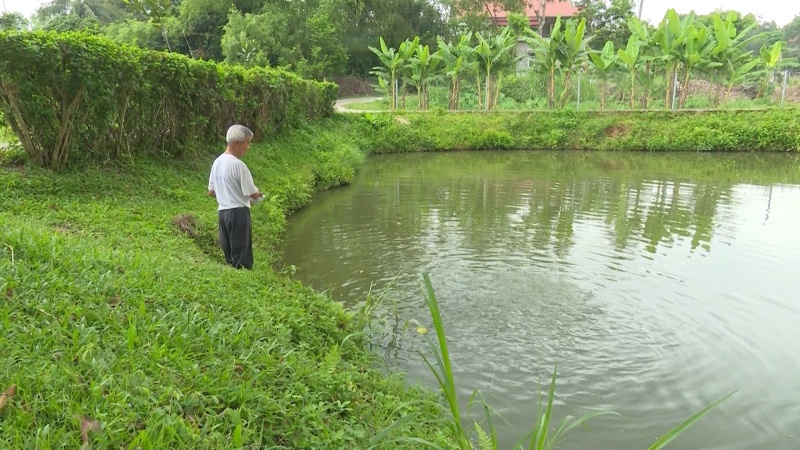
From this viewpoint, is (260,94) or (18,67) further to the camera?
(260,94)

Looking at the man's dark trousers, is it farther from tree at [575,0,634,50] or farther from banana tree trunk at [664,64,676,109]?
tree at [575,0,634,50]

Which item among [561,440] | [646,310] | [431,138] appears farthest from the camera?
[431,138]

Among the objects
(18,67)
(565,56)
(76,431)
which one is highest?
(565,56)

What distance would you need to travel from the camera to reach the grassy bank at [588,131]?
69.8 feet

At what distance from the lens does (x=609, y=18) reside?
36.7 m

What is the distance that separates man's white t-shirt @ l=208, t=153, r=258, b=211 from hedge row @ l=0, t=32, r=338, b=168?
298cm

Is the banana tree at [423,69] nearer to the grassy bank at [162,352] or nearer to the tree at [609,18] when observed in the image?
the tree at [609,18]

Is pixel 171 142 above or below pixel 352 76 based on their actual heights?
below

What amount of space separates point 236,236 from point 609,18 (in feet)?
123

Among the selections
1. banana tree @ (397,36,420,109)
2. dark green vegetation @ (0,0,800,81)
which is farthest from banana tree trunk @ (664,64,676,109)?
banana tree @ (397,36,420,109)

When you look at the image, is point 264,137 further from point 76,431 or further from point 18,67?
point 76,431

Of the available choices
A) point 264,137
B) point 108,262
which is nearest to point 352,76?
point 264,137

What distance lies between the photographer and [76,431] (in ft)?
7.50

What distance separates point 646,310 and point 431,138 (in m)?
17.5
